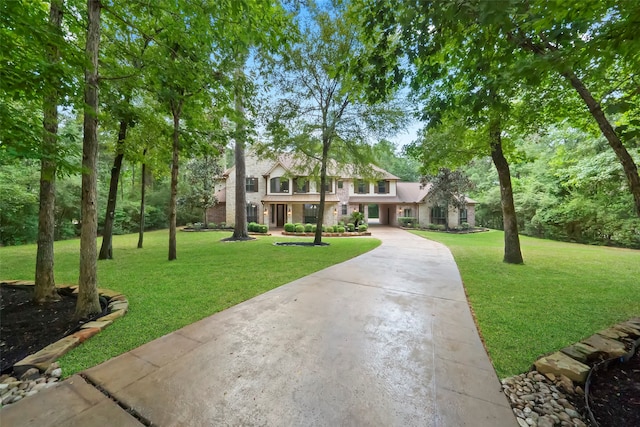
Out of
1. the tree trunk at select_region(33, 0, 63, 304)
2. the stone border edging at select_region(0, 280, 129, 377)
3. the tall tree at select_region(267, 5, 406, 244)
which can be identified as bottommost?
the stone border edging at select_region(0, 280, 129, 377)

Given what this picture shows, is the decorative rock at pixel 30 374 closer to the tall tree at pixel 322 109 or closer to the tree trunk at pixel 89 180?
the tree trunk at pixel 89 180

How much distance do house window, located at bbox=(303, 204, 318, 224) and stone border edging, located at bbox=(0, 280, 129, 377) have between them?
1866 cm

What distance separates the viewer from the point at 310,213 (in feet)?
75.6

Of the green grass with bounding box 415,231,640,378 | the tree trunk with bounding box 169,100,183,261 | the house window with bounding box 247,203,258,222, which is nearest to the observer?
the green grass with bounding box 415,231,640,378

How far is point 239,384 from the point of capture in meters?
2.26

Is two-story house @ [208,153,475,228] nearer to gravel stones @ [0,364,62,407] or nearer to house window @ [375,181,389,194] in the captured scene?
house window @ [375,181,389,194]

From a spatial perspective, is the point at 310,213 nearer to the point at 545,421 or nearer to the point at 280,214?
the point at 280,214

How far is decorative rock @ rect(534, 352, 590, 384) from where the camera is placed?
2.38 m

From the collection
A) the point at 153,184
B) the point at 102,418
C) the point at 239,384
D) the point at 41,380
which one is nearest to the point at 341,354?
the point at 239,384

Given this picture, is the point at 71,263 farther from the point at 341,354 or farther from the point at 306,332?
the point at 341,354

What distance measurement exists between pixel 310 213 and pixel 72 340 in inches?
798

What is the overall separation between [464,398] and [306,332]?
1.79 metres

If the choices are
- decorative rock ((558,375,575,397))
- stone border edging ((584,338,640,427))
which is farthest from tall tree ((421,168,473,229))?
decorative rock ((558,375,575,397))

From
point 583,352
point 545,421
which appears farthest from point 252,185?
point 545,421
